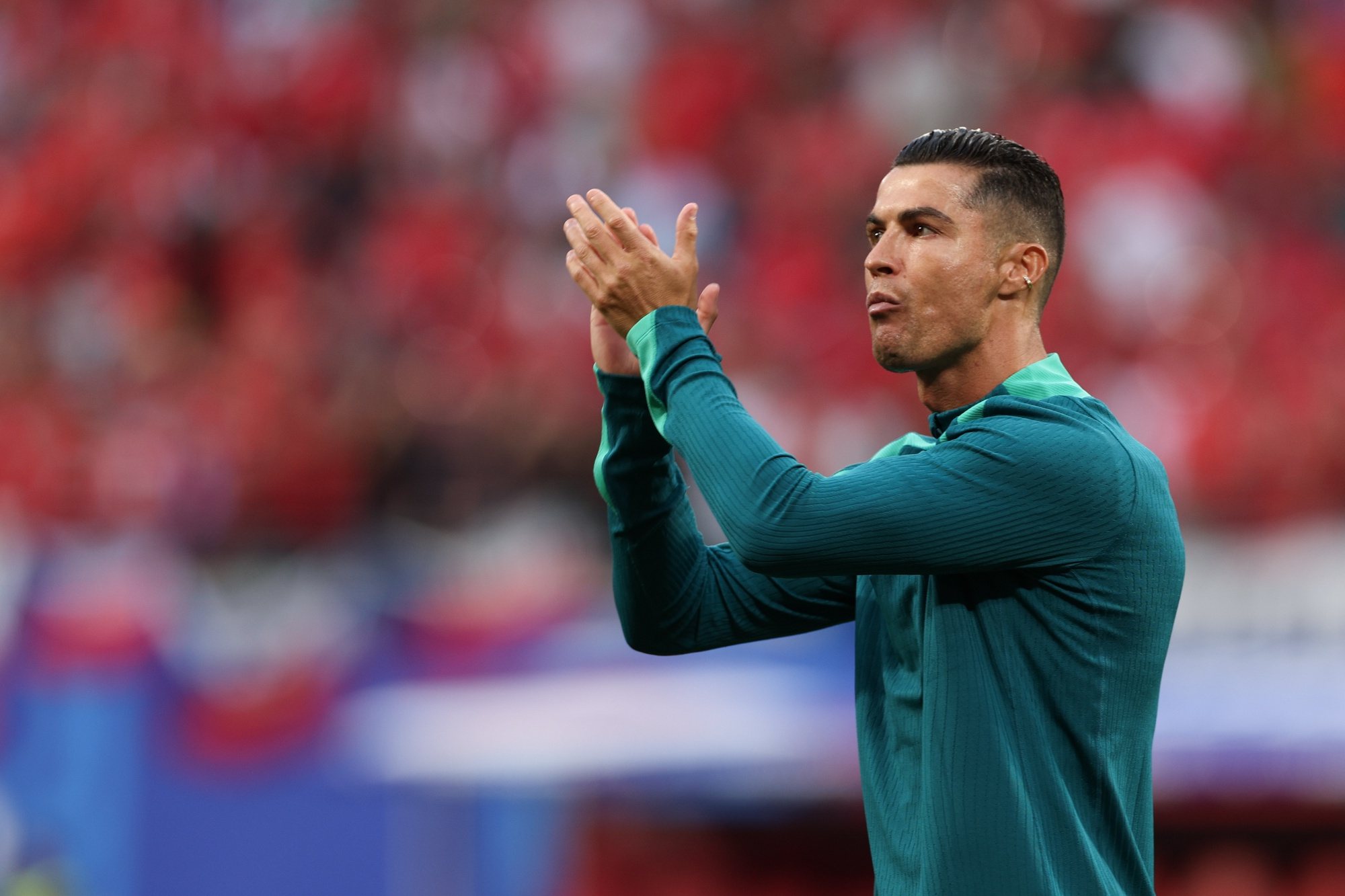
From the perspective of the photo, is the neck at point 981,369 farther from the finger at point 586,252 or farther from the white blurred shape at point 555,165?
the white blurred shape at point 555,165

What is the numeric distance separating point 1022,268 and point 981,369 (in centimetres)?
14

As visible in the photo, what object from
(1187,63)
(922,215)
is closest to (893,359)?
(922,215)

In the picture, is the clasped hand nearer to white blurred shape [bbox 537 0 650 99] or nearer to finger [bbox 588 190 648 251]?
finger [bbox 588 190 648 251]

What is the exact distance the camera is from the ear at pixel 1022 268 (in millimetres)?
2227

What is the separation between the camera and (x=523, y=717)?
5867mm

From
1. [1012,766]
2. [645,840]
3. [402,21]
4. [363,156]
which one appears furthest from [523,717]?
[402,21]

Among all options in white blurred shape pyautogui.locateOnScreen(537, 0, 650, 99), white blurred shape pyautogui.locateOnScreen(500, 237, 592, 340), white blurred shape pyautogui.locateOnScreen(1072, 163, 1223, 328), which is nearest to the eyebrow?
white blurred shape pyautogui.locateOnScreen(1072, 163, 1223, 328)

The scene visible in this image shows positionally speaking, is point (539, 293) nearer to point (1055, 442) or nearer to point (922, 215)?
point (922, 215)

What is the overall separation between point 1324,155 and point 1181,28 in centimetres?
82

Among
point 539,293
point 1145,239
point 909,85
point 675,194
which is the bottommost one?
point 1145,239

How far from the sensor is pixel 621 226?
84.9 inches

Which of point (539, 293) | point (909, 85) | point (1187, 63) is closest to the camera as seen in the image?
point (1187, 63)

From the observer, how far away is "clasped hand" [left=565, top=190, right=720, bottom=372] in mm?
2164

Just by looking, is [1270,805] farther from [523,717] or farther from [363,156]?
[363,156]
